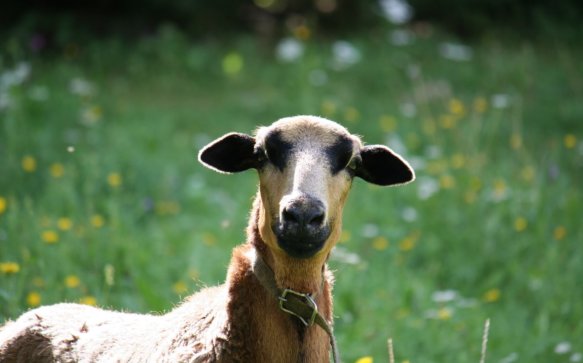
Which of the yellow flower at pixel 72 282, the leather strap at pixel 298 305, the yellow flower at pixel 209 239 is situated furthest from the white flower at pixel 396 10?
the leather strap at pixel 298 305

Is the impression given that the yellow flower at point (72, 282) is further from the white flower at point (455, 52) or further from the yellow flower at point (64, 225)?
the white flower at point (455, 52)

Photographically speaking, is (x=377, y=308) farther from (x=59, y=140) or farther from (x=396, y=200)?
(x=59, y=140)

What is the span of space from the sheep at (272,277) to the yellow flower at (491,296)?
2.30 m

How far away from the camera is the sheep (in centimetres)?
329

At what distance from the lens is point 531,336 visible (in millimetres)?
5434

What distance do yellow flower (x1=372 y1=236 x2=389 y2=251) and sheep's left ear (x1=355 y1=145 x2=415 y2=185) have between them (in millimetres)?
2720

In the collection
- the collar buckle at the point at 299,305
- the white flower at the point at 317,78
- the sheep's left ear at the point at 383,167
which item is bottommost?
the collar buckle at the point at 299,305

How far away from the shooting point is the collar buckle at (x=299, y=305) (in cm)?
336

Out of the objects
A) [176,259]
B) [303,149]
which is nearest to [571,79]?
[176,259]

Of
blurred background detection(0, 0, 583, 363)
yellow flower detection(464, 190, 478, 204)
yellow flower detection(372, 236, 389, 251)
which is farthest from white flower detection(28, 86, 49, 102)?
yellow flower detection(464, 190, 478, 204)

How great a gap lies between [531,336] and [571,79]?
17.0 ft

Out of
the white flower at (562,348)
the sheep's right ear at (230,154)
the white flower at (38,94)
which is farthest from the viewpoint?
the white flower at (38,94)

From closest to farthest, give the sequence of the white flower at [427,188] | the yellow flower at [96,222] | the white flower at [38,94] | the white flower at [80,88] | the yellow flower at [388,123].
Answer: the yellow flower at [96,222] < the white flower at [427,188] < the white flower at [38,94] < the white flower at [80,88] < the yellow flower at [388,123]

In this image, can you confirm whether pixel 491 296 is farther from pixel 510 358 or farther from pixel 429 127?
pixel 429 127
